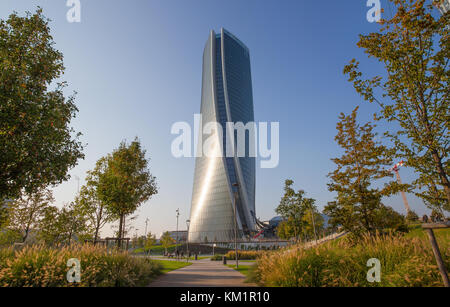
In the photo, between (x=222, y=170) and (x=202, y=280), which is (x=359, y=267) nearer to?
(x=202, y=280)

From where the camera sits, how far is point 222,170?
82938 mm

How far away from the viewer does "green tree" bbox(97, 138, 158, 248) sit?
798 inches

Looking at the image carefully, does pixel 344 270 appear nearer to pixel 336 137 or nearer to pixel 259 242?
pixel 336 137

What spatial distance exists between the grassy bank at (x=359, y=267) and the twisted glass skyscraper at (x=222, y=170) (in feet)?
216

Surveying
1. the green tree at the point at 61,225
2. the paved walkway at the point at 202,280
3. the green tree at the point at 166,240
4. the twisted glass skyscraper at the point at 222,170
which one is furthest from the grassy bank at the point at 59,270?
the twisted glass skyscraper at the point at 222,170

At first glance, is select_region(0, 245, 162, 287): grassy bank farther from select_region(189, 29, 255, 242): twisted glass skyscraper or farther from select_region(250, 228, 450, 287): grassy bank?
select_region(189, 29, 255, 242): twisted glass skyscraper

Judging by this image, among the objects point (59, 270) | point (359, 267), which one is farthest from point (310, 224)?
point (59, 270)

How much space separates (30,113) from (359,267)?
604 inches

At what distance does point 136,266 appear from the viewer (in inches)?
425

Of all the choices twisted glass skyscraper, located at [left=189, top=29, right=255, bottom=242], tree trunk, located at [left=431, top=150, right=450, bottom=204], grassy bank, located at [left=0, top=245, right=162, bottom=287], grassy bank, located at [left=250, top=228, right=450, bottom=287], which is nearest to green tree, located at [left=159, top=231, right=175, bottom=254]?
twisted glass skyscraper, located at [left=189, top=29, right=255, bottom=242]

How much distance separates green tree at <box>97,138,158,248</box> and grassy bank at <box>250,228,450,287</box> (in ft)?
53.7

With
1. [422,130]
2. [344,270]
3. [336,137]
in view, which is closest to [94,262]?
[344,270]
